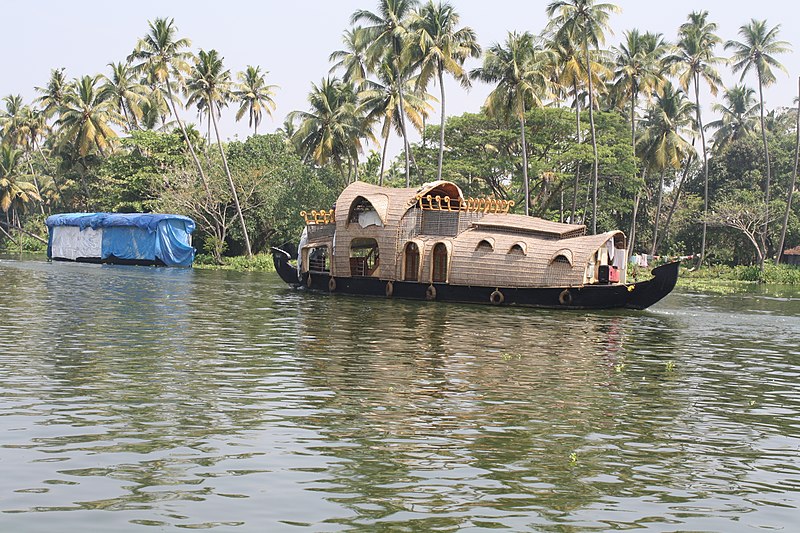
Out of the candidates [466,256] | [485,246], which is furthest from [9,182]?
[485,246]

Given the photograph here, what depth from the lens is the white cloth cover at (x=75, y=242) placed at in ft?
191

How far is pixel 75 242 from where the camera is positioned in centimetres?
5981

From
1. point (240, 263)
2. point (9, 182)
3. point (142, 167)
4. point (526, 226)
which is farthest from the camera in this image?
point (9, 182)

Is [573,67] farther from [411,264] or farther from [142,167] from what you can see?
[142,167]

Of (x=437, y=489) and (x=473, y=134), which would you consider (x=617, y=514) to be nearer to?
(x=437, y=489)

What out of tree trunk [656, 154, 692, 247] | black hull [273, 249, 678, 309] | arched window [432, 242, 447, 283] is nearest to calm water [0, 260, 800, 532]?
black hull [273, 249, 678, 309]

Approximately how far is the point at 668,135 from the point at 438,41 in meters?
18.8

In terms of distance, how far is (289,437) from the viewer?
9.96 metres

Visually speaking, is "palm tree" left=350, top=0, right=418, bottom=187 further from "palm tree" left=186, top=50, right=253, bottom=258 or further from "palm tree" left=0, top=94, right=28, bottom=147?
"palm tree" left=0, top=94, right=28, bottom=147

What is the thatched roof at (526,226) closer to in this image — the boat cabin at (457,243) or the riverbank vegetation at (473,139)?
the boat cabin at (457,243)

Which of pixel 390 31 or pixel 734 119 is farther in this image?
pixel 734 119

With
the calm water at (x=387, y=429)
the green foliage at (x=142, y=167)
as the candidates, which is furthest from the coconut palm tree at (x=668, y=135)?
the calm water at (x=387, y=429)

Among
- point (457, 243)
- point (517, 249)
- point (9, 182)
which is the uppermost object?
point (9, 182)

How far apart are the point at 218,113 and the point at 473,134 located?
25017mm
